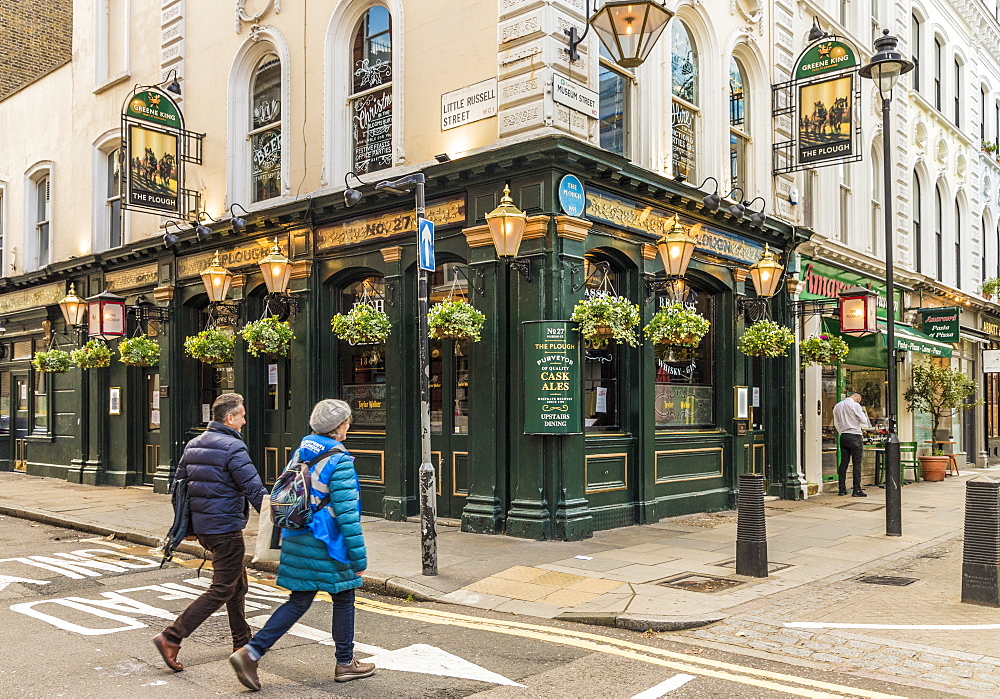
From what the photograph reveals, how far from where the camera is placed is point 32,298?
73.2 feet

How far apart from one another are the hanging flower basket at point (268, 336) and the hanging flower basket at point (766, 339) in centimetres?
744

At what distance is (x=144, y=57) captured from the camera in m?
19.0

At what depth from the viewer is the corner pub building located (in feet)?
38.6

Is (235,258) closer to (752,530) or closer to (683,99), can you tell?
(683,99)

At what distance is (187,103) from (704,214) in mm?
10225

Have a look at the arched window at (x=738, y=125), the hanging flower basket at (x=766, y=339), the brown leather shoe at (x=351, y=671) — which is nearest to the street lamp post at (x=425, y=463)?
the brown leather shoe at (x=351, y=671)

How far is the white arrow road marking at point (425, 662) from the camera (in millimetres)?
6051

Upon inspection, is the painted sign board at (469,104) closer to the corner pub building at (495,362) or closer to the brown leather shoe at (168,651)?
the corner pub building at (495,362)

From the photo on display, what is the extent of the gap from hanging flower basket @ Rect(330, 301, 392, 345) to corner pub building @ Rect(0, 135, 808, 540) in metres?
0.34

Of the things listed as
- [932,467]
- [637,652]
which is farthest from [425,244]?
[932,467]

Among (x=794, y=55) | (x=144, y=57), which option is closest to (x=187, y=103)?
(x=144, y=57)

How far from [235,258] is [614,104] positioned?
7.33 metres

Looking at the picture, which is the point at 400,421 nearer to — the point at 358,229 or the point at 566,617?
the point at 358,229

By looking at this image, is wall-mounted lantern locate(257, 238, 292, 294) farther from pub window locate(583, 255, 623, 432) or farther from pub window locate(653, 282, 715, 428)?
pub window locate(653, 282, 715, 428)
